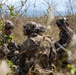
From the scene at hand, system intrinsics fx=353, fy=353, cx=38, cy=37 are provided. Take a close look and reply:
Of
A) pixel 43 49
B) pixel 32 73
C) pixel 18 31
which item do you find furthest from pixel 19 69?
pixel 18 31

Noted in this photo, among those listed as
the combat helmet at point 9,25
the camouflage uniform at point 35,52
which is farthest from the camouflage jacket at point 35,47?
the combat helmet at point 9,25

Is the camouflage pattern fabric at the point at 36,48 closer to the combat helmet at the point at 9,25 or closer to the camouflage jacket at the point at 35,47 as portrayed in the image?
the camouflage jacket at the point at 35,47

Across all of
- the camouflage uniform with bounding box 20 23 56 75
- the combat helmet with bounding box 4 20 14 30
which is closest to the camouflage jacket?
the camouflage uniform with bounding box 20 23 56 75

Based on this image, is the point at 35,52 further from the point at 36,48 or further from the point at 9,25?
the point at 9,25

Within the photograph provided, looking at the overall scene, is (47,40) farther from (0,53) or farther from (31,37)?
(0,53)

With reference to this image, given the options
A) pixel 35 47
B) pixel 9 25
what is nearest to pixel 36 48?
pixel 35 47

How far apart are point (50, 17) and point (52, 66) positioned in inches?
130

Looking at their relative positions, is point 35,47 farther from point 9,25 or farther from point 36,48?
point 9,25

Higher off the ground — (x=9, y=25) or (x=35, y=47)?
(x=9, y=25)

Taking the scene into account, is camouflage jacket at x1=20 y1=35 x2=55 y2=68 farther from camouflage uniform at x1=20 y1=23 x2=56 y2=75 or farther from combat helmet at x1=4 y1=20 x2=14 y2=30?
combat helmet at x1=4 y1=20 x2=14 y2=30

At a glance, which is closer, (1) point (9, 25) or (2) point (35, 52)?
(2) point (35, 52)

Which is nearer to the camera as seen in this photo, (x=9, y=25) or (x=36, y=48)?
(x=36, y=48)

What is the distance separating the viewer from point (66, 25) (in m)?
8.84

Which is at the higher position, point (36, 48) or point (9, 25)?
point (9, 25)
